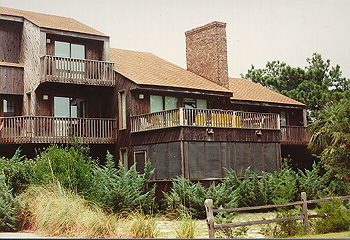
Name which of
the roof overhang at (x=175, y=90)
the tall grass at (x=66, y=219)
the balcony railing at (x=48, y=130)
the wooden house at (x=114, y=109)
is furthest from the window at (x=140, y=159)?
the tall grass at (x=66, y=219)

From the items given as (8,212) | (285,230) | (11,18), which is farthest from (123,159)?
(285,230)

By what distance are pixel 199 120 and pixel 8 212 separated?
11133 mm

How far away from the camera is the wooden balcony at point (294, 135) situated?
3247 centimetres

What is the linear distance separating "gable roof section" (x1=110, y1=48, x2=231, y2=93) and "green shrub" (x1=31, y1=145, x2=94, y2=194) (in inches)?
306

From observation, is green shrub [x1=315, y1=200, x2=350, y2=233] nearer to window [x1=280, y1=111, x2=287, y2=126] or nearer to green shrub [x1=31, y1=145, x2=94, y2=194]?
green shrub [x1=31, y1=145, x2=94, y2=194]

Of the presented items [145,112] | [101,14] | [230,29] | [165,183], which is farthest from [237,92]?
[101,14]

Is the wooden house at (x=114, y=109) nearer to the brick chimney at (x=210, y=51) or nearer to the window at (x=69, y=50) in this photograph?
the window at (x=69, y=50)

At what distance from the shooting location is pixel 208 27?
103 feet

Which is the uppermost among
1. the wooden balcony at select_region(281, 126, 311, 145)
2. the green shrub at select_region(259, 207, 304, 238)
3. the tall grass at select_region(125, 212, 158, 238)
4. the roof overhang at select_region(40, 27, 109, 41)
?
the roof overhang at select_region(40, 27, 109, 41)

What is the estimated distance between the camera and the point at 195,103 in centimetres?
2878

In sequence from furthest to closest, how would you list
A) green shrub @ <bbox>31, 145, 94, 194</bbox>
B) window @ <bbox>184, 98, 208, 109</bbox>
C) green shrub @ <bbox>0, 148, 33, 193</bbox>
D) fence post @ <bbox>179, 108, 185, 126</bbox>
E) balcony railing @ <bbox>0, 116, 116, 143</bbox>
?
1. window @ <bbox>184, 98, 208, 109</bbox>
2. balcony railing @ <bbox>0, 116, 116, 143</bbox>
3. fence post @ <bbox>179, 108, 185, 126</bbox>
4. green shrub @ <bbox>0, 148, 33, 193</bbox>
5. green shrub @ <bbox>31, 145, 94, 194</bbox>

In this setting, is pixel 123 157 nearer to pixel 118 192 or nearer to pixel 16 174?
pixel 118 192

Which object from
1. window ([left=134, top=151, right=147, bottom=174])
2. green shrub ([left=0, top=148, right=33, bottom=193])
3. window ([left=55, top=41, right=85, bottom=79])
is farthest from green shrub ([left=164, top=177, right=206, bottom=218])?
window ([left=55, top=41, right=85, bottom=79])

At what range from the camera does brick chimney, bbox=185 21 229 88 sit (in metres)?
31.1
